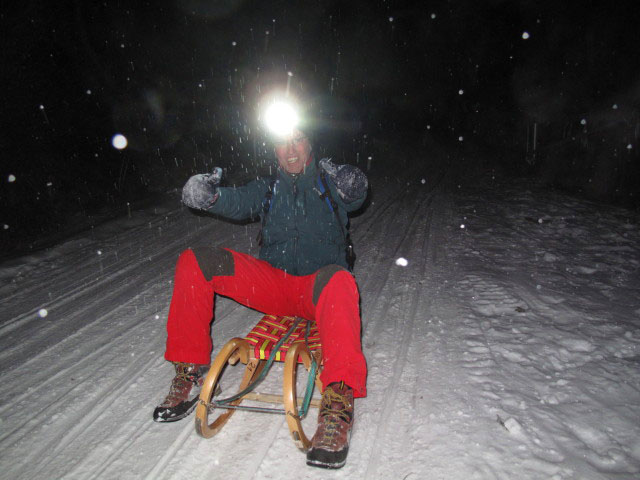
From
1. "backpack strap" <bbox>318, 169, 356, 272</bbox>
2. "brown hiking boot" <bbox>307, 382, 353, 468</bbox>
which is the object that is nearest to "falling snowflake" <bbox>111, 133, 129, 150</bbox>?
"backpack strap" <bbox>318, 169, 356, 272</bbox>

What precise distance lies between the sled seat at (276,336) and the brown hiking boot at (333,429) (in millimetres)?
334

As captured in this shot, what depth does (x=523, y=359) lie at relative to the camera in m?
2.64

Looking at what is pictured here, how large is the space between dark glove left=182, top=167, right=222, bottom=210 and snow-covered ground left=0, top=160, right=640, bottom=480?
1260 mm

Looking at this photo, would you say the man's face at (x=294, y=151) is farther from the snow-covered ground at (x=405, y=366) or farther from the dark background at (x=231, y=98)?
the dark background at (x=231, y=98)

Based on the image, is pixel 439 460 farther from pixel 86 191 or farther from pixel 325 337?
pixel 86 191

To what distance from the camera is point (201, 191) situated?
2531 millimetres

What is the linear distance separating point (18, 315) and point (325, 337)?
3.39 m

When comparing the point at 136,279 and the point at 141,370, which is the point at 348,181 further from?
the point at 136,279

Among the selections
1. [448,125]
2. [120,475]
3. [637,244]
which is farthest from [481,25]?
[120,475]

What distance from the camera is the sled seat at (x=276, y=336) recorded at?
7.37 feet

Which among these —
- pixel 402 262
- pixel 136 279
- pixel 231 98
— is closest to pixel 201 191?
pixel 136 279

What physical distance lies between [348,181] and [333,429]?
1.59 m

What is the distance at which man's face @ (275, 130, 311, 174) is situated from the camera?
2.80 m

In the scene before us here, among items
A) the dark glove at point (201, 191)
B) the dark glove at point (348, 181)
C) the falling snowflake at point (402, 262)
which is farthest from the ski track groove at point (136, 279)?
the falling snowflake at point (402, 262)
